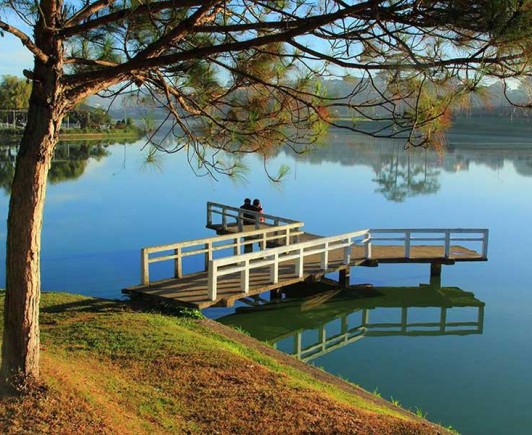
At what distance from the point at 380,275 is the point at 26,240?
11.4 meters

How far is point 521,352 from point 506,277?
5028mm

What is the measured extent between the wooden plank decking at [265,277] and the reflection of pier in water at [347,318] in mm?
642

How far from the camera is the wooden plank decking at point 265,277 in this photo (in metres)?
9.72

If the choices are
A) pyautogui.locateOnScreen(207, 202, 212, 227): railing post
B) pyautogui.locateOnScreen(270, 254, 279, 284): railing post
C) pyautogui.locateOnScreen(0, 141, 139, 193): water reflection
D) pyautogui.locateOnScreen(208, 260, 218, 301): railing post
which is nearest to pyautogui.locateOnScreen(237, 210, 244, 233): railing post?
pyautogui.locateOnScreen(207, 202, 212, 227): railing post

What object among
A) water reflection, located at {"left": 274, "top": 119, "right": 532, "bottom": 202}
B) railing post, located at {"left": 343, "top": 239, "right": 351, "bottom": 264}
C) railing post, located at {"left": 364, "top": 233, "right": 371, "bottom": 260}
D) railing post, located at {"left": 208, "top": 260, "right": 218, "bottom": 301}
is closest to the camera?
railing post, located at {"left": 208, "top": 260, "right": 218, "bottom": 301}

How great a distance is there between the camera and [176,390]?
16.8ft

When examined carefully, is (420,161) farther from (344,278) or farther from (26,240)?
(26,240)

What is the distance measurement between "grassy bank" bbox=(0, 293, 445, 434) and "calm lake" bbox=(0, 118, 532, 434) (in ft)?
5.91

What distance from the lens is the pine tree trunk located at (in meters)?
4.08

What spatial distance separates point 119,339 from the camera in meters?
6.93

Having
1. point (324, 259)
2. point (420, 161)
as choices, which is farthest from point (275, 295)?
point (420, 161)

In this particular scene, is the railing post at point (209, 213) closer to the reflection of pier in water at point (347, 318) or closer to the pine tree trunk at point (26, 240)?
the reflection of pier in water at point (347, 318)

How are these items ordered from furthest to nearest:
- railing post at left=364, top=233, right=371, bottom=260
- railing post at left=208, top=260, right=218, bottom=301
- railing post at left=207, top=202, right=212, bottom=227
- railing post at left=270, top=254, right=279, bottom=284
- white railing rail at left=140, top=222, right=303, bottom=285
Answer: railing post at left=207, top=202, right=212, bottom=227, railing post at left=364, top=233, right=371, bottom=260, railing post at left=270, top=254, right=279, bottom=284, white railing rail at left=140, top=222, right=303, bottom=285, railing post at left=208, top=260, right=218, bottom=301

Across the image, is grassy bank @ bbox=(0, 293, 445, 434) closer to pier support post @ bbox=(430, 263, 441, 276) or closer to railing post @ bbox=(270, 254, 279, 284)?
railing post @ bbox=(270, 254, 279, 284)
